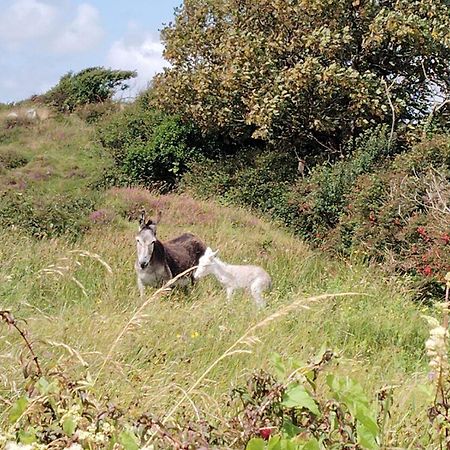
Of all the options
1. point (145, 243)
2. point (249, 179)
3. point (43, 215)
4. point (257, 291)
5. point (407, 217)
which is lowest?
point (407, 217)

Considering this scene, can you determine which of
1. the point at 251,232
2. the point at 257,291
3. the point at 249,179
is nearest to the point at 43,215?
the point at 251,232

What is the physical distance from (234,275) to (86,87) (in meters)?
21.3

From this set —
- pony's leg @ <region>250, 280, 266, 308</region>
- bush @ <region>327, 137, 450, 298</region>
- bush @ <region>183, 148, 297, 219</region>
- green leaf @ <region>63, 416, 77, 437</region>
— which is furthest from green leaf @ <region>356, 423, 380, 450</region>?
bush @ <region>183, 148, 297, 219</region>

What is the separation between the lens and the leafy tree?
27.7 metres

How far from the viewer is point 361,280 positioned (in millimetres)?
9234

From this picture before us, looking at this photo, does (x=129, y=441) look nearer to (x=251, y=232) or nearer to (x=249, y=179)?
(x=251, y=232)

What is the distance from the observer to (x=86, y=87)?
27.8 metres

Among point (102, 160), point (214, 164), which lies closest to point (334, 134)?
point (214, 164)

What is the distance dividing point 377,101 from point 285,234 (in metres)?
4.16

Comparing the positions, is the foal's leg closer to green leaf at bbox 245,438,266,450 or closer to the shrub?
green leaf at bbox 245,438,266,450

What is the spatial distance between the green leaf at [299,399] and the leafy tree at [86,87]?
89.2ft

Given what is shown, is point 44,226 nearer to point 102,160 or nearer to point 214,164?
point 214,164

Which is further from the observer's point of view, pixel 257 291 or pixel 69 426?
pixel 257 291

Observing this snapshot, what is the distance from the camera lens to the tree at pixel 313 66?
15.4m
